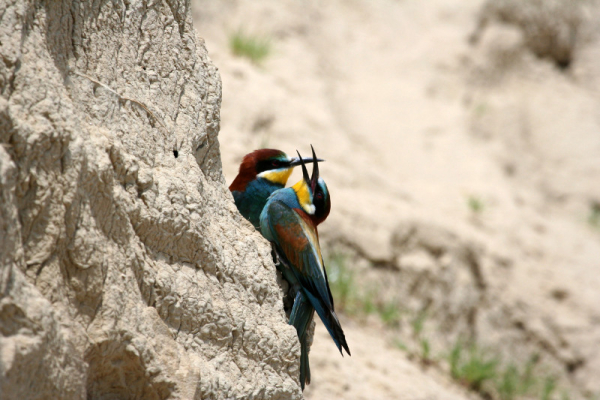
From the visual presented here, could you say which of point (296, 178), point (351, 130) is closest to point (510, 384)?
point (296, 178)

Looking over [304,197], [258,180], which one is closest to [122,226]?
[304,197]

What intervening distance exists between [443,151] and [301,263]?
3962mm

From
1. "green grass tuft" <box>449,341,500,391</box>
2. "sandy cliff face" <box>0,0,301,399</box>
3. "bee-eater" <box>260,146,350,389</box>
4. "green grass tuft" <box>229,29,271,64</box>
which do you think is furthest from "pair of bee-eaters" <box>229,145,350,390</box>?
"green grass tuft" <box>229,29,271,64</box>

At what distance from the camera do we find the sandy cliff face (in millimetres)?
1271

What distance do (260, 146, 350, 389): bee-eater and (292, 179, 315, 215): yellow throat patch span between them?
10 cm

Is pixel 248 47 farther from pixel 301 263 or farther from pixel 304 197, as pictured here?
pixel 301 263

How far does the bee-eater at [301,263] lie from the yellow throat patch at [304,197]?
0.10 m

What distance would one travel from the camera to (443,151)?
5871 mm

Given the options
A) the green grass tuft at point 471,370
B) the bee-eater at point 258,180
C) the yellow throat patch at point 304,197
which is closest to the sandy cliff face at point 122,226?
the yellow throat patch at point 304,197

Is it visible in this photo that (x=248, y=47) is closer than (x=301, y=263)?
No

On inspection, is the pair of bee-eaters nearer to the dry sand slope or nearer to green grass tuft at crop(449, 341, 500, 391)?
the dry sand slope

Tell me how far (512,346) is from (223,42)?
3.11 meters

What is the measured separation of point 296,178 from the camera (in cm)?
425

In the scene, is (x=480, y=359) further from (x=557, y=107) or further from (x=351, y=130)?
(x=557, y=107)
